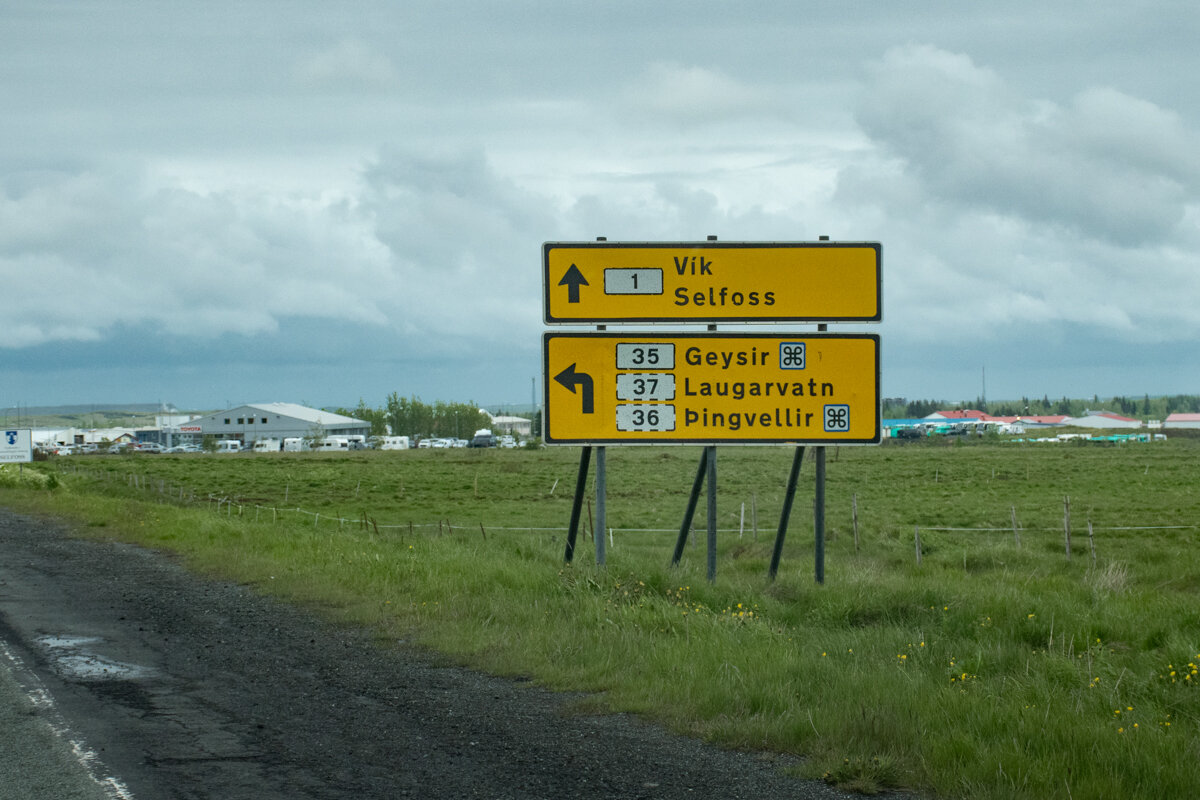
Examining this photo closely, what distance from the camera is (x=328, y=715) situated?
7.23 meters

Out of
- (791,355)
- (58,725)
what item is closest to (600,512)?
(791,355)

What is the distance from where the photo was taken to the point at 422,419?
186 metres

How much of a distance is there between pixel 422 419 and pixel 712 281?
17656 cm

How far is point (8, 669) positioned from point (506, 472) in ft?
173

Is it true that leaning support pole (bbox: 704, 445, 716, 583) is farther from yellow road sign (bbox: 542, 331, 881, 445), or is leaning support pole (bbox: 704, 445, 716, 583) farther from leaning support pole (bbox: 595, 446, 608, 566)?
leaning support pole (bbox: 595, 446, 608, 566)

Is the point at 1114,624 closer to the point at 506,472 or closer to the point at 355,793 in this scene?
the point at 355,793

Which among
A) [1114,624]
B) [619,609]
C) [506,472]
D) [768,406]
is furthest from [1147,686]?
[506,472]

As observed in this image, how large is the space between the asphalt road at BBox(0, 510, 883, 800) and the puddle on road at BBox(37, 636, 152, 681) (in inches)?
0.9

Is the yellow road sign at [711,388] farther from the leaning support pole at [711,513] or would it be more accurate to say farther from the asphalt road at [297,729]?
the asphalt road at [297,729]

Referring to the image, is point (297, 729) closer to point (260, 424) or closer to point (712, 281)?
point (712, 281)

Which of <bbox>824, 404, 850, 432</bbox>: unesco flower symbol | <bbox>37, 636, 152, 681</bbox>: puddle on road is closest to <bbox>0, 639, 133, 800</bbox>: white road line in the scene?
<bbox>37, 636, 152, 681</bbox>: puddle on road

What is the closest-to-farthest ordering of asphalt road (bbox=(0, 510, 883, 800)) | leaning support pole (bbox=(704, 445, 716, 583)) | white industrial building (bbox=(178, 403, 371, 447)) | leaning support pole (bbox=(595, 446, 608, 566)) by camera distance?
asphalt road (bbox=(0, 510, 883, 800))
leaning support pole (bbox=(595, 446, 608, 566))
leaning support pole (bbox=(704, 445, 716, 583))
white industrial building (bbox=(178, 403, 371, 447))

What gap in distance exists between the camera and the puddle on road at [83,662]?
840 cm

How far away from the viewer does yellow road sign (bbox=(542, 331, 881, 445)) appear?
12453 millimetres
